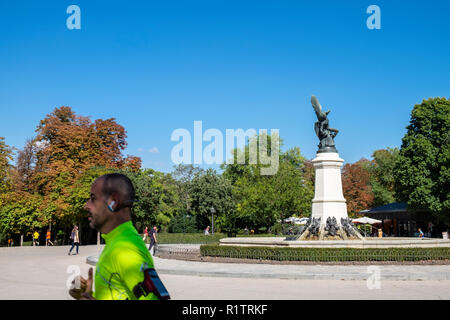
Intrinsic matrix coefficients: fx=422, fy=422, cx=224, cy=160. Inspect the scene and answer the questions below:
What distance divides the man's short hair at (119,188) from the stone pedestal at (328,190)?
66.3ft

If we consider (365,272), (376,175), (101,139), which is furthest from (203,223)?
(365,272)

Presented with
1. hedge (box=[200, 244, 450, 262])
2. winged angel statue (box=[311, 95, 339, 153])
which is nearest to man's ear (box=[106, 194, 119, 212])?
hedge (box=[200, 244, 450, 262])

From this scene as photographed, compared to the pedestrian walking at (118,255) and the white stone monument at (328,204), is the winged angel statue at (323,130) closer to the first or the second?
the white stone monument at (328,204)

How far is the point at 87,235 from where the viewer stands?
43.8 meters

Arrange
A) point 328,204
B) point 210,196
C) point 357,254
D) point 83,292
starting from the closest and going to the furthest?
point 83,292 → point 357,254 → point 328,204 → point 210,196

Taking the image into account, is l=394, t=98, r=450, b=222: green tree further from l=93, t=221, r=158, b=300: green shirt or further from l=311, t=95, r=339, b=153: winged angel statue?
l=93, t=221, r=158, b=300: green shirt

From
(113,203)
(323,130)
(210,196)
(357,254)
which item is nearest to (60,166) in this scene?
(210,196)

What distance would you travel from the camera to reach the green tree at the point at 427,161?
3712cm

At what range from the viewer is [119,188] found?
259cm

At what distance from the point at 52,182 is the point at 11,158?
172 inches

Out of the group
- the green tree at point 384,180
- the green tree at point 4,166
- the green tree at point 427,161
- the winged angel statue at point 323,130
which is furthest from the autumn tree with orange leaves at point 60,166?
the green tree at point 384,180

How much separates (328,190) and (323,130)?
361 cm

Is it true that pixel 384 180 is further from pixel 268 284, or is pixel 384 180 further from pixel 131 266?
pixel 131 266
